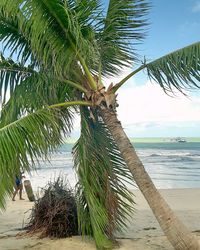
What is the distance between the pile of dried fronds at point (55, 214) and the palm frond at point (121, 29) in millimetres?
3081

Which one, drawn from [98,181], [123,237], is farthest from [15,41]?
[123,237]

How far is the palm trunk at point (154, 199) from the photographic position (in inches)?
238

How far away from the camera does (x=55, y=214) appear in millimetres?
8109

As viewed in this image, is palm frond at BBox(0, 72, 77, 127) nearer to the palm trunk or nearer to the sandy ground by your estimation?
the palm trunk

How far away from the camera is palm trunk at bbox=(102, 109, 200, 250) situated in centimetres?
604

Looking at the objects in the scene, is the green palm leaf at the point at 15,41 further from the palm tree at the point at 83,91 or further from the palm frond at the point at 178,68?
the palm frond at the point at 178,68

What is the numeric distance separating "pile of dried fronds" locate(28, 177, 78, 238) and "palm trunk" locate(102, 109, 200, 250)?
237 cm

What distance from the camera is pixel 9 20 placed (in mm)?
6961

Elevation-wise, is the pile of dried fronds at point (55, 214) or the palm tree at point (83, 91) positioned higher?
the palm tree at point (83, 91)

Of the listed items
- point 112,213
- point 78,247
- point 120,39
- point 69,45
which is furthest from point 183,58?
point 78,247

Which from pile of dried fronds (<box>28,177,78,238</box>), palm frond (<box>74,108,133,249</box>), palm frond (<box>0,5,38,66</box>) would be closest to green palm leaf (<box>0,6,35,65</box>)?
palm frond (<box>0,5,38,66</box>)

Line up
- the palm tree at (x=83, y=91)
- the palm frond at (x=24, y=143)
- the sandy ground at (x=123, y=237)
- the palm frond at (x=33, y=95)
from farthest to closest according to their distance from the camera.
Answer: the sandy ground at (x=123, y=237)
the palm frond at (x=33, y=95)
the palm tree at (x=83, y=91)
the palm frond at (x=24, y=143)

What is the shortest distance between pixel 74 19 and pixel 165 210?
330 centimetres

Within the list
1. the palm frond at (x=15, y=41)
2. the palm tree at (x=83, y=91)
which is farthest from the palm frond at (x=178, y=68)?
the palm frond at (x=15, y=41)
